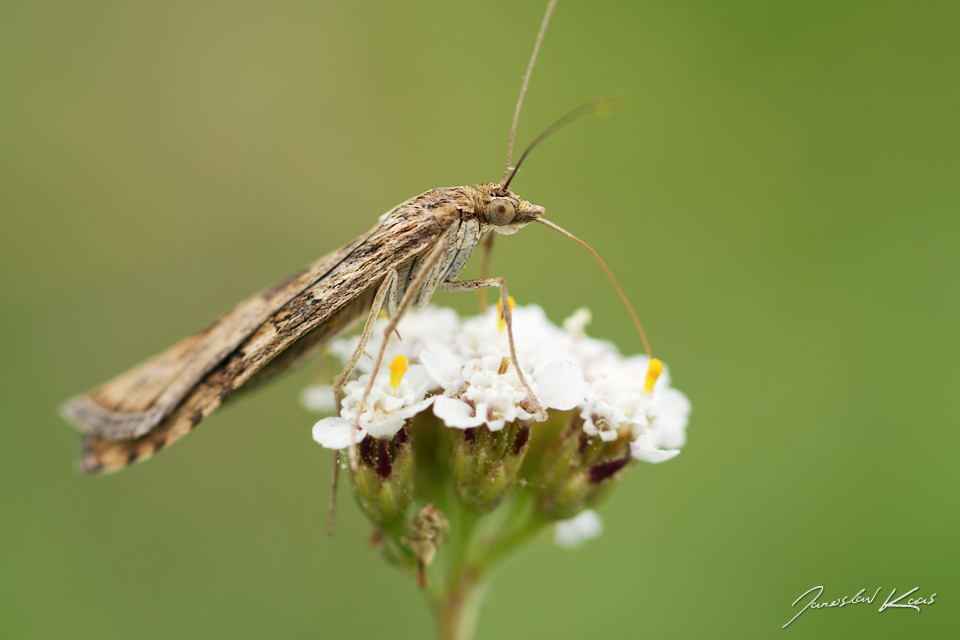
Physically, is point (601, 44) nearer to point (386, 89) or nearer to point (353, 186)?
point (386, 89)

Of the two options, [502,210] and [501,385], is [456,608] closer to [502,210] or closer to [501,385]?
[501,385]

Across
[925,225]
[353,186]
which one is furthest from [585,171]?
[925,225]

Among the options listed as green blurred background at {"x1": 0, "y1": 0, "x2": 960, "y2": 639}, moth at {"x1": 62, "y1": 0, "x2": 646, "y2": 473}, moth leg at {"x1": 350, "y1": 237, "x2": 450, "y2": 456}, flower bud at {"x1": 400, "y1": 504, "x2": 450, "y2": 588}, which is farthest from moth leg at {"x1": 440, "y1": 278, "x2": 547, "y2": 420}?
green blurred background at {"x1": 0, "y1": 0, "x2": 960, "y2": 639}

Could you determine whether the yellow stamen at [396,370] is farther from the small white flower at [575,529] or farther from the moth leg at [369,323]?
the small white flower at [575,529]

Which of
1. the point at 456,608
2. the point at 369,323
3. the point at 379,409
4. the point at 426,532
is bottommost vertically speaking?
the point at 456,608

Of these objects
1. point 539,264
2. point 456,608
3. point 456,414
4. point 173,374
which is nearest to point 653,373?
point 456,414
